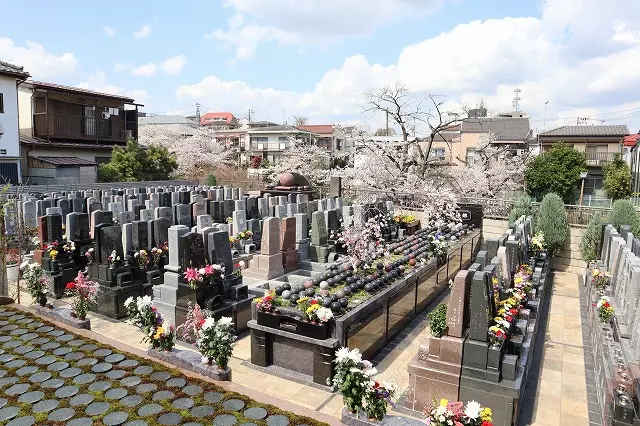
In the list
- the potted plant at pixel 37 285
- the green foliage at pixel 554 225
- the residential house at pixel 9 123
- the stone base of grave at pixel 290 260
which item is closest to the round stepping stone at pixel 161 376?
the potted plant at pixel 37 285

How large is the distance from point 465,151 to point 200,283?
38546 mm

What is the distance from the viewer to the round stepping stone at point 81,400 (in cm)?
416

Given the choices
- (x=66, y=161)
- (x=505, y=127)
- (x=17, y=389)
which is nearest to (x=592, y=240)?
(x=17, y=389)

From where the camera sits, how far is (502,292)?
7.61m

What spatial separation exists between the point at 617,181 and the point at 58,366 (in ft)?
122

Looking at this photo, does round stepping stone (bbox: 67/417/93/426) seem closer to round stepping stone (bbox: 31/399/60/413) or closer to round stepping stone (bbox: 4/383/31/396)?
round stepping stone (bbox: 31/399/60/413)

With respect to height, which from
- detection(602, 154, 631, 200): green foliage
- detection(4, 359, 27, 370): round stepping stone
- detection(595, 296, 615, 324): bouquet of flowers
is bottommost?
detection(595, 296, 615, 324): bouquet of flowers

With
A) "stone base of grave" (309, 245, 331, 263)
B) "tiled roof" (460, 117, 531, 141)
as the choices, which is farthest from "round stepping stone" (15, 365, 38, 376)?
"tiled roof" (460, 117, 531, 141)

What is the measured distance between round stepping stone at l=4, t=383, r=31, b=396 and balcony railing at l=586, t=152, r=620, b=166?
41.2 metres

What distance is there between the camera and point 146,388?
175 inches

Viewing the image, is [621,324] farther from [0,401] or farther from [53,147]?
[53,147]

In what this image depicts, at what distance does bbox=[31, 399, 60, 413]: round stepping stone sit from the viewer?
13.2ft

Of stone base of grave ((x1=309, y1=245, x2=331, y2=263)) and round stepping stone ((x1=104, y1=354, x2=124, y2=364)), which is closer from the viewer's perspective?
round stepping stone ((x1=104, y1=354, x2=124, y2=364))

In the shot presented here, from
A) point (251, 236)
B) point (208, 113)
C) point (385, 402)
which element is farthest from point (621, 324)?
point (208, 113)
